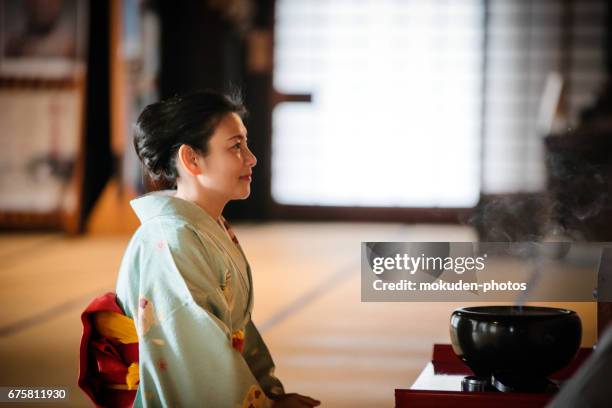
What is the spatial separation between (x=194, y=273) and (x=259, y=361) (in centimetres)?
34

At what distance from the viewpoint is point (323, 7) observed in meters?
7.95

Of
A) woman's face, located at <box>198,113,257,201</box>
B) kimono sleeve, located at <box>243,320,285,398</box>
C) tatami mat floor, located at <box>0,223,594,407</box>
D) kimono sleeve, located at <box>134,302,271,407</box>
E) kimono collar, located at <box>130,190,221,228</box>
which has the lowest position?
→ tatami mat floor, located at <box>0,223,594,407</box>

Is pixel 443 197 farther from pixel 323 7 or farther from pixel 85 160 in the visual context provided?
pixel 85 160

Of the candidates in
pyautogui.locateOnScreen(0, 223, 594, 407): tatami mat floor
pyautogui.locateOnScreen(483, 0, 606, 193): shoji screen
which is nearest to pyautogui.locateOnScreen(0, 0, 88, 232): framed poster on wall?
pyautogui.locateOnScreen(0, 223, 594, 407): tatami mat floor

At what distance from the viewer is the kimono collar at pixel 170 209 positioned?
168 cm

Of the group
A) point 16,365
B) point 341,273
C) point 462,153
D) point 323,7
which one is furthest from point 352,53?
point 16,365

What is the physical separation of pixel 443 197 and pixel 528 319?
6532 mm

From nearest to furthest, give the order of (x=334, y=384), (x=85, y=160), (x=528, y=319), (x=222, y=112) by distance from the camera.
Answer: (x=528, y=319) → (x=222, y=112) → (x=334, y=384) → (x=85, y=160)

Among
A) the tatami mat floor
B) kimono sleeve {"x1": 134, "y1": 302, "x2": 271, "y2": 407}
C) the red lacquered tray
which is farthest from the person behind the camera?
the tatami mat floor

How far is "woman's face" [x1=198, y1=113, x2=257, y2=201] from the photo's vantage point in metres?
1.74

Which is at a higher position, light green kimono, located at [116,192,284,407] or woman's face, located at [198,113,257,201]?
woman's face, located at [198,113,257,201]

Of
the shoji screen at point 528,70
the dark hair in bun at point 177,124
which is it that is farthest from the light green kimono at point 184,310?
the shoji screen at point 528,70

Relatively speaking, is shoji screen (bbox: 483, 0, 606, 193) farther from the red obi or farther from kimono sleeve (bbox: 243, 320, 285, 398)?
the red obi

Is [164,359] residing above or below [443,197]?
above
